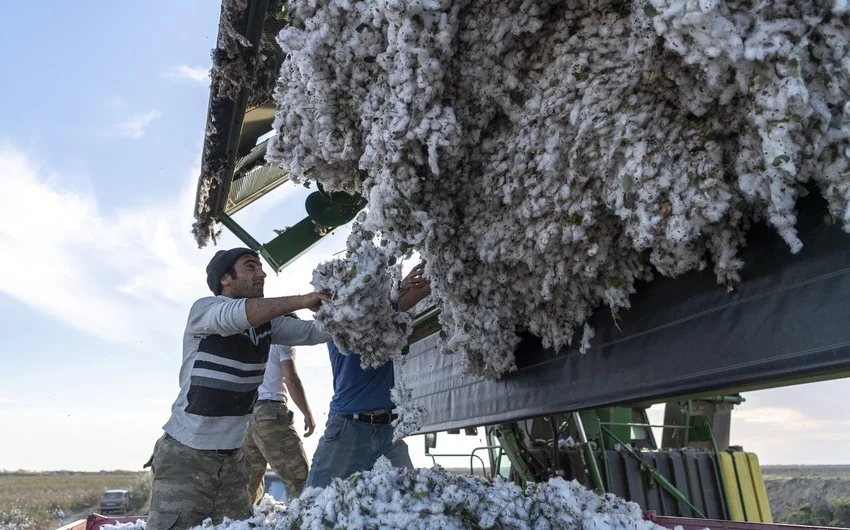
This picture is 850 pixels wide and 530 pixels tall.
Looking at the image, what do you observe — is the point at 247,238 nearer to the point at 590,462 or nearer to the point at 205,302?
the point at 205,302

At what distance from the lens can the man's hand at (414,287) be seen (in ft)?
8.10

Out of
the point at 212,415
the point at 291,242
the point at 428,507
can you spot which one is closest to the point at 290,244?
the point at 291,242

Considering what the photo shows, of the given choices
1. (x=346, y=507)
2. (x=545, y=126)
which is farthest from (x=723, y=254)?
(x=346, y=507)

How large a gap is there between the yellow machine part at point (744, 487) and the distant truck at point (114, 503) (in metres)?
Answer: 18.5

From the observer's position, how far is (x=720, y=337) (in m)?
1.57

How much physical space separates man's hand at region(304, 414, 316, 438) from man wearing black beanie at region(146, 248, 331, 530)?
5.40 ft

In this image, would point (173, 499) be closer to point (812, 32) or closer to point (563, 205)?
point (563, 205)

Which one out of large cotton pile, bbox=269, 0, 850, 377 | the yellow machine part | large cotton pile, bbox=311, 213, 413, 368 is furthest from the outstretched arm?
the yellow machine part

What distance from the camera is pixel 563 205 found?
5.65 feet

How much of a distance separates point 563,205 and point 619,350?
483mm

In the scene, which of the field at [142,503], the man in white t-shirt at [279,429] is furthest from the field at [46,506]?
the man in white t-shirt at [279,429]

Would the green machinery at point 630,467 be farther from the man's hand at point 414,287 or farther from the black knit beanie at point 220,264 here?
the black knit beanie at point 220,264

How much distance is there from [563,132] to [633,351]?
0.64 m

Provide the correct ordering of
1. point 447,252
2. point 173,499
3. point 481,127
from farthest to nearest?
point 173,499
point 447,252
point 481,127
